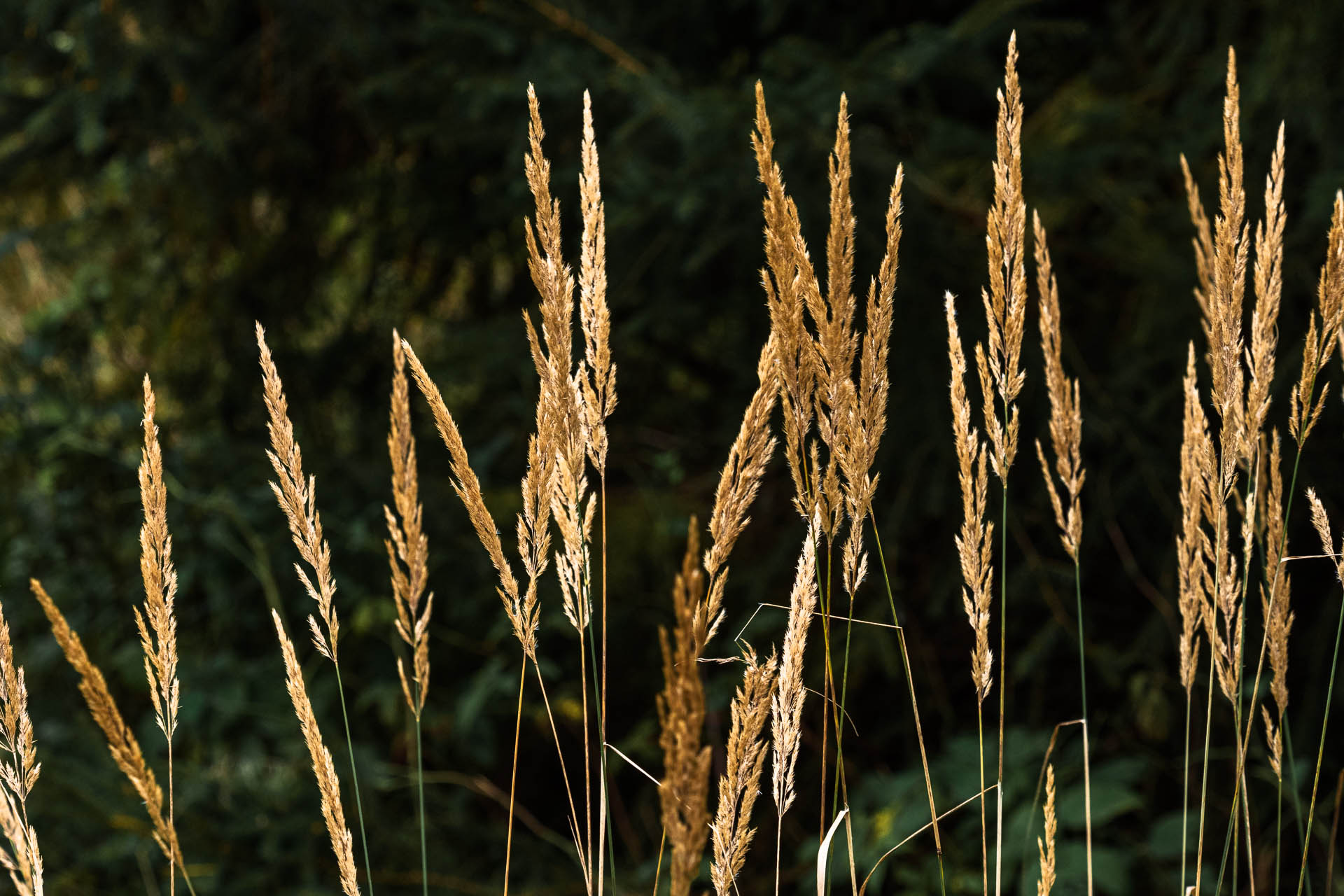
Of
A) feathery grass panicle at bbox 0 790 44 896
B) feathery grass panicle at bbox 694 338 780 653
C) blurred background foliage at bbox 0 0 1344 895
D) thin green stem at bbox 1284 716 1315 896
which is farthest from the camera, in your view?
blurred background foliage at bbox 0 0 1344 895

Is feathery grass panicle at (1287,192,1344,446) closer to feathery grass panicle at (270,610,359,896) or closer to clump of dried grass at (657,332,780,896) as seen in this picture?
clump of dried grass at (657,332,780,896)

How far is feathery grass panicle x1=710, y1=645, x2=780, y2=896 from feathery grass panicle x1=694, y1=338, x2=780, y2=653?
63 mm

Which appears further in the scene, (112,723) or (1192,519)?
(1192,519)

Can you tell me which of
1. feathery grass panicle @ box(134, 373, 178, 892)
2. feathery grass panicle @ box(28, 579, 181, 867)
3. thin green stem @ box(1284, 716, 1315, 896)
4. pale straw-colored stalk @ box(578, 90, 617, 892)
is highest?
pale straw-colored stalk @ box(578, 90, 617, 892)

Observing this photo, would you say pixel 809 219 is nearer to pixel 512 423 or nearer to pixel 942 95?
pixel 942 95

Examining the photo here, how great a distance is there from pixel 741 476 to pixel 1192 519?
1.65 feet

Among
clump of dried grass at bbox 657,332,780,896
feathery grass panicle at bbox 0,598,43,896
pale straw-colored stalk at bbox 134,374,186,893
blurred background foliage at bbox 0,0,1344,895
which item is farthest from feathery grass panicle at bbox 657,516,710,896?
blurred background foliage at bbox 0,0,1344,895

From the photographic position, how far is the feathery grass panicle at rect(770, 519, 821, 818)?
0.87 metres

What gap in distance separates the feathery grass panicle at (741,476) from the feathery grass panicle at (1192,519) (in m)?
0.45

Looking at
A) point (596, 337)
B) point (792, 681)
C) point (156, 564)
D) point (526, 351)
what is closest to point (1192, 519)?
point (792, 681)

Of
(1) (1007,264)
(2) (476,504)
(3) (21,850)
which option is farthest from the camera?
(1) (1007,264)

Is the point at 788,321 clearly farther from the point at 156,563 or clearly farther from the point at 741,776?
the point at 156,563

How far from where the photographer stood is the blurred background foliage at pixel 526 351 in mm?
2209

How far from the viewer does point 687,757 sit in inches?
34.3
